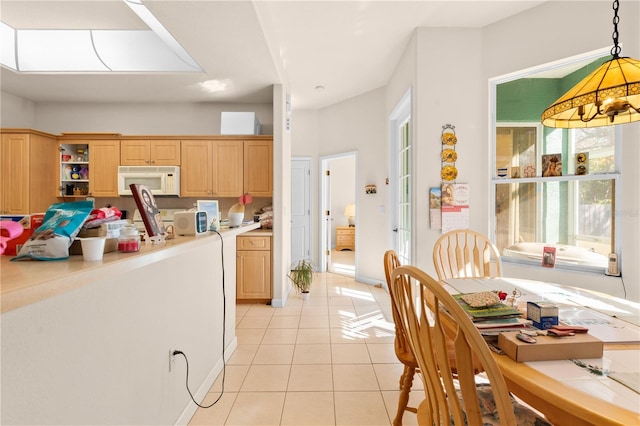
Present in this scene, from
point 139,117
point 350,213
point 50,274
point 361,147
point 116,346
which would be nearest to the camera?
point 50,274

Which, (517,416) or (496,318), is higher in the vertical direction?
(496,318)

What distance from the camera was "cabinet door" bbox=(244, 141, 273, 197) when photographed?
412cm

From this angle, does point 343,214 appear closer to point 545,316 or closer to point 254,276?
point 254,276

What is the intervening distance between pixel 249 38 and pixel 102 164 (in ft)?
9.49

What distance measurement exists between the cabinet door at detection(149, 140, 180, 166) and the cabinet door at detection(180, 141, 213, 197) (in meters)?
0.08

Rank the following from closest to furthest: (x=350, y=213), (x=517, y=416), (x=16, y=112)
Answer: (x=517, y=416), (x=16, y=112), (x=350, y=213)

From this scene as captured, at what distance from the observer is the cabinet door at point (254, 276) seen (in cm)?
393

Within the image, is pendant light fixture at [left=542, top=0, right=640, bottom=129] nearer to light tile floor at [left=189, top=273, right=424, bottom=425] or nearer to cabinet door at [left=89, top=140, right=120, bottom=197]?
light tile floor at [left=189, top=273, right=424, bottom=425]

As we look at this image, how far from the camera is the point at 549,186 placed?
282 centimetres

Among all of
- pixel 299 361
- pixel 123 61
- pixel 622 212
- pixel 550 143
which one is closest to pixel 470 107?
pixel 550 143

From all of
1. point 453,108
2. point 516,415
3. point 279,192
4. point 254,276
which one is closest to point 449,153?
point 453,108

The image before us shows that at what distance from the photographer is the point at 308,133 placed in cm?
569

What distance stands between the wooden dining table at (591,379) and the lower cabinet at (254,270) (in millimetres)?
3135

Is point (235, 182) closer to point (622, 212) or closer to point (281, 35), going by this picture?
point (281, 35)
